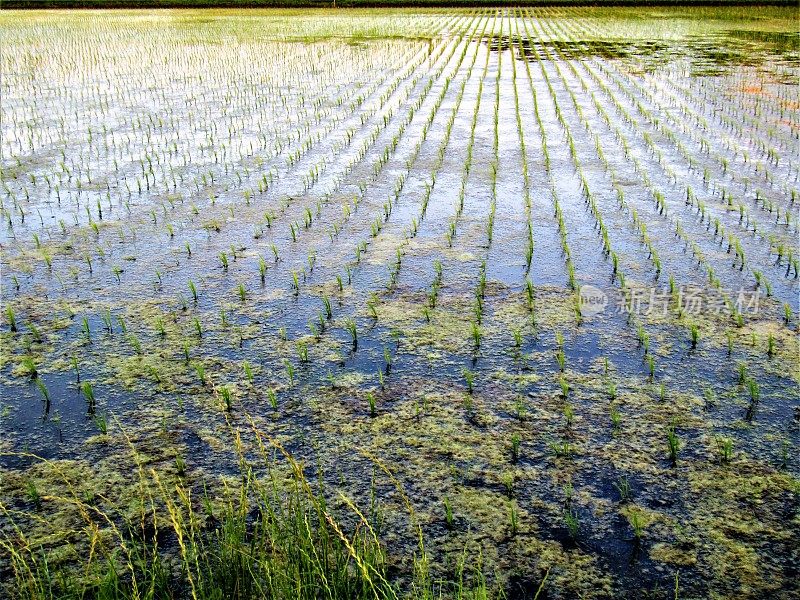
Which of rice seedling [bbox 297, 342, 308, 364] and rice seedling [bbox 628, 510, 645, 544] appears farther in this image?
rice seedling [bbox 297, 342, 308, 364]

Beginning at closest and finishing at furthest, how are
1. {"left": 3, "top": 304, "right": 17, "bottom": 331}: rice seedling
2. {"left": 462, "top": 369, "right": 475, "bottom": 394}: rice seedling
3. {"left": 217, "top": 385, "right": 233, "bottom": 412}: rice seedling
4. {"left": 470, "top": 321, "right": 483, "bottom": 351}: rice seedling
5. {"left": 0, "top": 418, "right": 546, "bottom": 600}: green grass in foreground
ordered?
{"left": 0, "top": 418, "right": 546, "bottom": 600}: green grass in foreground, {"left": 217, "top": 385, "right": 233, "bottom": 412}: rice seedling, {"left": 462, "top": 369, "right": 475, "bottom": 394}: rice seedling, {"left": 470, "top": 321, "right": 483, "bottom": 351}: rice seedling, {"left": 3, "top": 304, "right": 17, "bottom": 331}: rice seedling

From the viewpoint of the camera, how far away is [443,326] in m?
3.69

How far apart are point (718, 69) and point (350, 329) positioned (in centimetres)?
1067

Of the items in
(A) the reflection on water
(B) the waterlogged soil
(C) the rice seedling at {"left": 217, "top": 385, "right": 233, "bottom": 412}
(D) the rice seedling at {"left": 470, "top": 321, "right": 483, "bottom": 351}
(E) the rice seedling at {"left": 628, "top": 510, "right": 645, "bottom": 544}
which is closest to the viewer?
→ (E) the rice seedling at {"left": 628, "top": 510, "right": 645, "bottom": 544}

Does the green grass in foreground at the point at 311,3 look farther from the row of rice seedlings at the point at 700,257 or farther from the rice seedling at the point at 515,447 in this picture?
the rice seedling at the point at 515,447

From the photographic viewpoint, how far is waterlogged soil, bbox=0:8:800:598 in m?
2.40

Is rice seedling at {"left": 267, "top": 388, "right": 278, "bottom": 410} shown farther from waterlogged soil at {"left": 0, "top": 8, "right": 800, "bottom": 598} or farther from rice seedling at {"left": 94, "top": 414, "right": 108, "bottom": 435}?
rice seedling at {"left": 94, "top": 414, "right": 108, "bottom": 435}

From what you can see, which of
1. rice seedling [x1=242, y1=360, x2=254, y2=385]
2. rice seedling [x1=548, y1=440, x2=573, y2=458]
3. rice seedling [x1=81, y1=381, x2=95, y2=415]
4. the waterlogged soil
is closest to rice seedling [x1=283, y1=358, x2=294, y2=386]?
the waterlogged soil

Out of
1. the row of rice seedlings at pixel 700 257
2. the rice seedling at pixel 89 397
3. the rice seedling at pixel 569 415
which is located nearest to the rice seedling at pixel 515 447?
the rice seedling at pixel 569 415

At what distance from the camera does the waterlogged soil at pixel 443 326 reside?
2402mm

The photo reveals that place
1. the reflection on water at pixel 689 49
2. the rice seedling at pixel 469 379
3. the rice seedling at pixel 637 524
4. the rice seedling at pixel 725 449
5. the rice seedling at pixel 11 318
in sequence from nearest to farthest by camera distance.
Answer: the rice seedling at pixel 637 524 → the rice seedling at pixel 725 449 → the rice seedling at pixel 469 379 → the rice seedling at pixel 11 318 → the reflection on water at pixel 689 49

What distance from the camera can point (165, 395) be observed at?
3111 millimetres

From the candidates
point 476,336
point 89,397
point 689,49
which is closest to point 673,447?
point 476,336

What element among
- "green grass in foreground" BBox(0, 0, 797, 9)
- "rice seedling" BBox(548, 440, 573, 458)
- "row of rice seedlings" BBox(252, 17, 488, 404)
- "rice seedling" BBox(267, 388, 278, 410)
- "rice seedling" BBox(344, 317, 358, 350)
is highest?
"green grass in foreground" BBox(0, 0, 797, 9)
